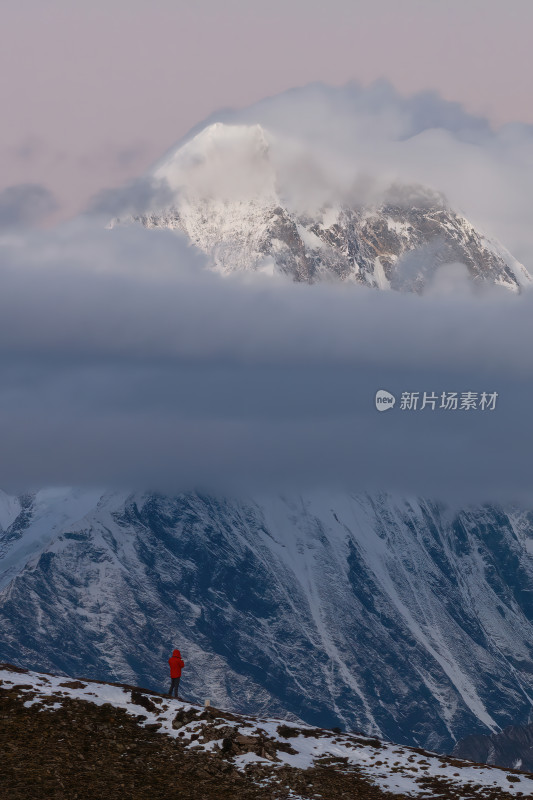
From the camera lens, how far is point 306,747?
91250mm

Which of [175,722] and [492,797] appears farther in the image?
[175,722]

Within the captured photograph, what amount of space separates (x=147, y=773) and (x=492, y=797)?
20.2 meters

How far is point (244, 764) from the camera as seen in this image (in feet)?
281

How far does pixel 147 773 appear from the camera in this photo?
272 ft

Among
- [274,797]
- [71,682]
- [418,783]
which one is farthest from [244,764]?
[71,682]

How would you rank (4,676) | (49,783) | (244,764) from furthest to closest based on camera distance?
1. (4,676)
2. (244,764)
3. (49,783)

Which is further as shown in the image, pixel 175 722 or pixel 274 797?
pixel 175 722

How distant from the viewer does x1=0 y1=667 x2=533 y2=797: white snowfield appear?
8638 centimetres

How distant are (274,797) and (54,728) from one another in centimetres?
1518

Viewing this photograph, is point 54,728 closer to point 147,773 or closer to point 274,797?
point 147,773

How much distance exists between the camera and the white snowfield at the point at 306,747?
86375 millimetres

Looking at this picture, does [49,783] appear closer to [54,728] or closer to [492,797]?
[54,728]

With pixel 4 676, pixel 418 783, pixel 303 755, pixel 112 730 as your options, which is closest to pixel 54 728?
pixel 112 730

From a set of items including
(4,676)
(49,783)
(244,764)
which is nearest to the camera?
(49,783)
